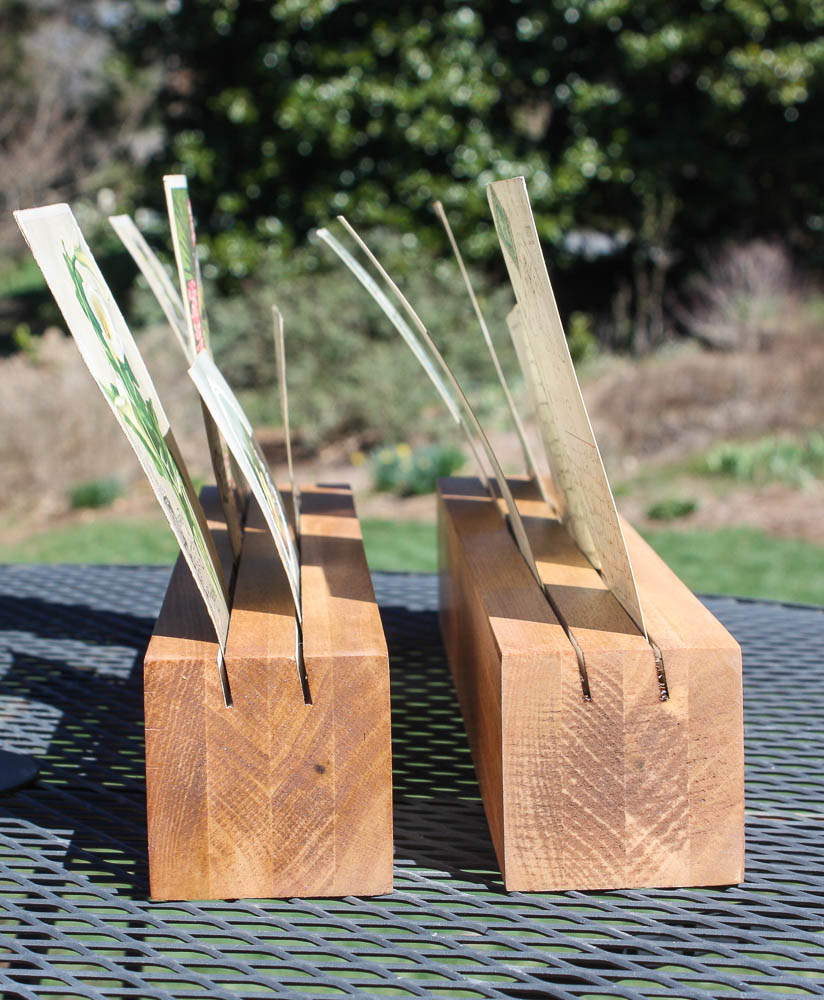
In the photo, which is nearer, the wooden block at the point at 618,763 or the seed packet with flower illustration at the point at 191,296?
the wooden block at the point at 618,763

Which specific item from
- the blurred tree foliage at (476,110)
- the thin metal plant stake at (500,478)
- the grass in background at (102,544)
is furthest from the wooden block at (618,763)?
the blurred tree foliage at (476,110)

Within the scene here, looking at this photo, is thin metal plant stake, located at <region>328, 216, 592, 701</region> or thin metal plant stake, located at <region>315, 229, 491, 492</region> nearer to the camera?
thin metal plant stake, located at <region>328, 216, 592, 701</region>

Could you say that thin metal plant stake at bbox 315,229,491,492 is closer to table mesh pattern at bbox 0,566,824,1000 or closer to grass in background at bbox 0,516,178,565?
table mesh pattern at bbox 0,566,824,1000

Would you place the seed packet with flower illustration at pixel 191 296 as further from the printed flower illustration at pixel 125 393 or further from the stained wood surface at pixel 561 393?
the stained wood surface at pixel 561 393

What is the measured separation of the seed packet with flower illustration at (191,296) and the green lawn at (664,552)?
113 inches

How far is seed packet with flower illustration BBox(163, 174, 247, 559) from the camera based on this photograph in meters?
1.30

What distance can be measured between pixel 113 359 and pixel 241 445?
186mm

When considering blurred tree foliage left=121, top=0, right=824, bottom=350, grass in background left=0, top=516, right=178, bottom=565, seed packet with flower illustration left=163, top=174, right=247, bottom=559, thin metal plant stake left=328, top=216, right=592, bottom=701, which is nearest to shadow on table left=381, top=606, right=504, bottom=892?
thin metal plant stake left=328, top=216, right=592, bottom=701

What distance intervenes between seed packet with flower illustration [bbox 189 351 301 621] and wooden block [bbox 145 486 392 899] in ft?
0.40

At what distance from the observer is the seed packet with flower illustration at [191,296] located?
4.25ft

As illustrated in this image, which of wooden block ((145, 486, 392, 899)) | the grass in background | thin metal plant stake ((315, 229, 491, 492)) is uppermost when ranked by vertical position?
thin metal plant stake ((315, 229, 491, 492))

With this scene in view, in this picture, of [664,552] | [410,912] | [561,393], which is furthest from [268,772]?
[664,552]

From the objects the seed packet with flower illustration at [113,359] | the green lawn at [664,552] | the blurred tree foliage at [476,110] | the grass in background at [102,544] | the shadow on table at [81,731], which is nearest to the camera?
the seed packet with flower illustration at [113,359]

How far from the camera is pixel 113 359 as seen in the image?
3.38 ft
